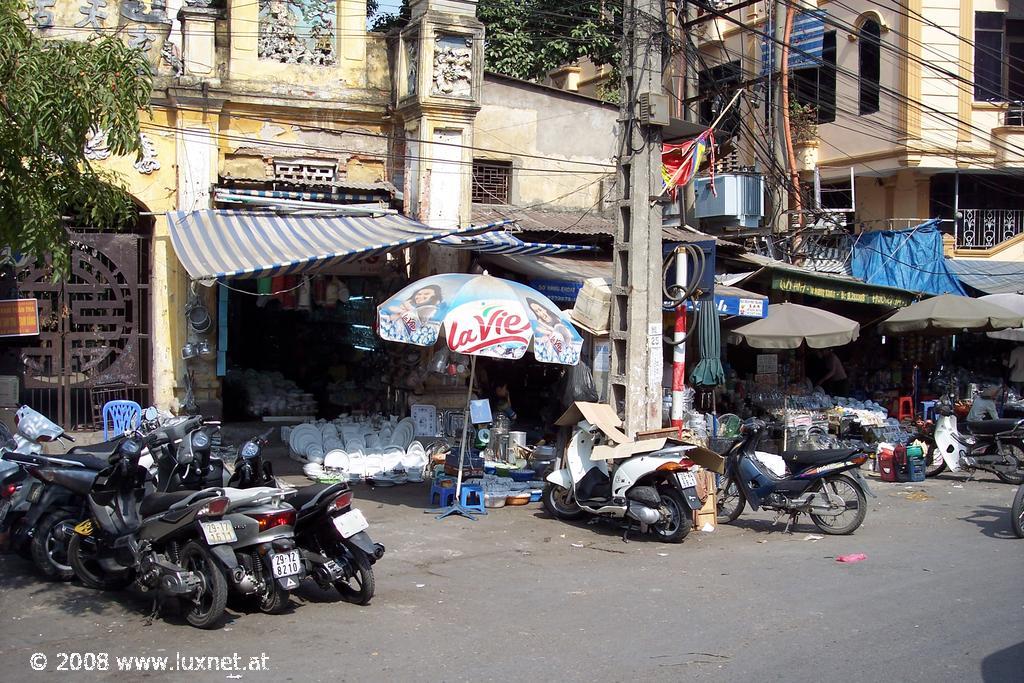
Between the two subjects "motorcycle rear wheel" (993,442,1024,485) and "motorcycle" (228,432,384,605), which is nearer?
"motorcycle" (228,432,384,605)

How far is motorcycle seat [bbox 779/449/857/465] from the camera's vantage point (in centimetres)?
988

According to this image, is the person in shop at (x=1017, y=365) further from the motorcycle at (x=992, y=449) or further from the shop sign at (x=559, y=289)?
the shop sign at (x=559, y=289)

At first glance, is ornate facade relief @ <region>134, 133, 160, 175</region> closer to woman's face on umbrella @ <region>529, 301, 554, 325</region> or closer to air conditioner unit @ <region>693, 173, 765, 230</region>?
woman's face on umbrella @ <region>529, 301, 554, 325</region>

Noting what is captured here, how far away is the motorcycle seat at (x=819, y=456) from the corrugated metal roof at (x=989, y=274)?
11098 millimetres

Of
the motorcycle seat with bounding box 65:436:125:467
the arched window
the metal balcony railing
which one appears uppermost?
the arched window

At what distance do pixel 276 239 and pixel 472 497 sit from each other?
3.79m

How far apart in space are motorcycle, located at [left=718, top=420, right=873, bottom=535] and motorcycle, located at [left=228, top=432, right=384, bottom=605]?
4.63 m

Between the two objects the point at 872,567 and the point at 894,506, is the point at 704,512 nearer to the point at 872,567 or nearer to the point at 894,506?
the point at 872,567

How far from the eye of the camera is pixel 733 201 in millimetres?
17938

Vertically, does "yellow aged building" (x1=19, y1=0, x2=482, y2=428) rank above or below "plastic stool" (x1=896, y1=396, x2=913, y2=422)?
above

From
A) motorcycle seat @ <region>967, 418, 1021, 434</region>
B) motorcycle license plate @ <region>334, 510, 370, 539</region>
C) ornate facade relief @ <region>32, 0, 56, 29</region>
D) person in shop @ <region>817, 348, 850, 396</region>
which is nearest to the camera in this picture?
motorcycle license plate @ <region>334, 510, 370, 539</region>

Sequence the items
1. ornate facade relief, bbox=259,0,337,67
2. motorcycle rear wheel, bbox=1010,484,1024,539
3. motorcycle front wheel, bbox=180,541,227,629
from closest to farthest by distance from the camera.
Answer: motorcycle front wheel, bbox=180,541,227,629, motorcycle rear wheel, bbox=1010,484,1024,539, ornate facade relief, bbox=259,0,337,67

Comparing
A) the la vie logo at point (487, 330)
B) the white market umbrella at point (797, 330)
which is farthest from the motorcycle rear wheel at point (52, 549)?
the white market umbrella at point (797, 330)

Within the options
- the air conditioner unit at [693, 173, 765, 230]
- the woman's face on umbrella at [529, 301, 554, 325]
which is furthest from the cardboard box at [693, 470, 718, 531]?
the air conditioner unit at [693, 173, 765, 230]
